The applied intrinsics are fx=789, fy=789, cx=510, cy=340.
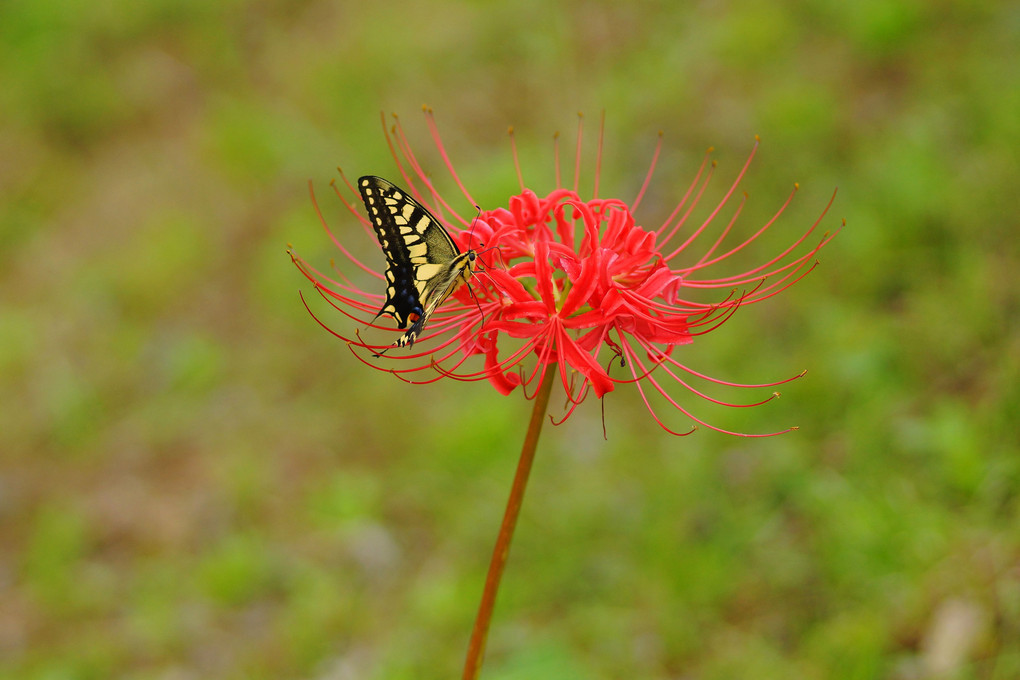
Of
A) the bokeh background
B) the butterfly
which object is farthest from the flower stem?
the bokeh background

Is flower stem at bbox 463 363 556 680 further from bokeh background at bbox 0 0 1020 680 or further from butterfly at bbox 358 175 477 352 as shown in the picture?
bokeh background at bbox 0 0 1020 680

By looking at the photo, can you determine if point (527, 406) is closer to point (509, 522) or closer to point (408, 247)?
point (408, 247)

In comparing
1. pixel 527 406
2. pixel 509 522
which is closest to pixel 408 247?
pixel 509 522

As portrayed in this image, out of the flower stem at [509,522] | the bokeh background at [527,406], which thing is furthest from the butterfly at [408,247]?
the bokeh background at [527,406]

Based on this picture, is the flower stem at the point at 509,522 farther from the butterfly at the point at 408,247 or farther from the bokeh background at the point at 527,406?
the bokeh background at the point at 527,406

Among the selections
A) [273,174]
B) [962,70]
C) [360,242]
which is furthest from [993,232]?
[273,174]

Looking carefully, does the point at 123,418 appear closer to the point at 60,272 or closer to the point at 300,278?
the point at 300,278
